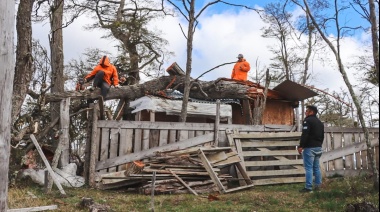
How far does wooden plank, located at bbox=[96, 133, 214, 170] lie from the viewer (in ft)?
34.5

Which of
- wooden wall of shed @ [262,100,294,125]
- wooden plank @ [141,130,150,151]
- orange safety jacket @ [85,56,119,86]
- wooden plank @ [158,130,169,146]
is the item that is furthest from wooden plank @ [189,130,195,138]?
wooden wall of shed @ [262,100,294,125]

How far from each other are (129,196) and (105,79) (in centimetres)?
502

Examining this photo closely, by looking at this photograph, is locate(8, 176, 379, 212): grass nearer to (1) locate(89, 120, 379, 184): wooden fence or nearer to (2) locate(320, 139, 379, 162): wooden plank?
(1) locate(89, 120, 379, 184): wooden fence

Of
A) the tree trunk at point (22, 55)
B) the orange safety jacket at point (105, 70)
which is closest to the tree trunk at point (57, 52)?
the orange safety jacket at point (105, 70)

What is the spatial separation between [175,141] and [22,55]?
4223 millimetres

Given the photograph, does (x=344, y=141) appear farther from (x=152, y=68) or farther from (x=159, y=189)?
(x=152, y=68)

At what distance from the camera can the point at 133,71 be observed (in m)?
21.3

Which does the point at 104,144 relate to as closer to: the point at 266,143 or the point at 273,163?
the point at 266,143

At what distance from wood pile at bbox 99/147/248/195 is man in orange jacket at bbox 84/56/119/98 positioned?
10.7ft

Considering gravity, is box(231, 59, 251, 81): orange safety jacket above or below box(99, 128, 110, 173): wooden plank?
above

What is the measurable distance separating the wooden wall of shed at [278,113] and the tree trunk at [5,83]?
12426 millimetres

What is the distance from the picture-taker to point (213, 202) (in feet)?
27.0

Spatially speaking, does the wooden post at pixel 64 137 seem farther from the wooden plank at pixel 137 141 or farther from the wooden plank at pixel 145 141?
the wooden plank at pixel 145 141

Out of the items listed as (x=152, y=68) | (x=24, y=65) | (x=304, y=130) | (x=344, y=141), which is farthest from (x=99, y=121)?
(x=152, y=68)
